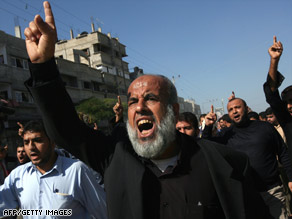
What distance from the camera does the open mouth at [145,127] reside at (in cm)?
201

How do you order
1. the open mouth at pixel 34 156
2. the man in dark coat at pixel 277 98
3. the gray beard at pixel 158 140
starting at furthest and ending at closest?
the man in dark coat at pixel 277 98, the open mouth at pixel 34 156, the gray beard at pixel 158 140

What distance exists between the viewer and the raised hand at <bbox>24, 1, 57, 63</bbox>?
5.38ft

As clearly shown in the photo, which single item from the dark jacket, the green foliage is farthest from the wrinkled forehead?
the green foliage

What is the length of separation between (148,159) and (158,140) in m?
0.17

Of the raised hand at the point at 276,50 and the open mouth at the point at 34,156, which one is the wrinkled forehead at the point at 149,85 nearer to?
the open mouth at the point at 34,156

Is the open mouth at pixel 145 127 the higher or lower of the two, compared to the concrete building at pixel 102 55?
lower

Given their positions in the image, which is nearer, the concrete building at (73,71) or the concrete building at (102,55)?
the concrete building at (73,71)

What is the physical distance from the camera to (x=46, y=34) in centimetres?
165

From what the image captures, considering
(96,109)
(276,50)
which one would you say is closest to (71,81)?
(96,109)

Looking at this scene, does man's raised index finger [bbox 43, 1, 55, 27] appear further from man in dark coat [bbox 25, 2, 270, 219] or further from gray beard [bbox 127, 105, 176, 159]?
gray beard [bbox 127, 105, 176, 159]

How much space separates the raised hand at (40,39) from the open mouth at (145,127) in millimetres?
788

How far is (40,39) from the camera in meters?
1.66

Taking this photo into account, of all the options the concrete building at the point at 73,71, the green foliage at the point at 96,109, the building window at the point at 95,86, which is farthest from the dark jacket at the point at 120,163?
the building window at the point at 95,86

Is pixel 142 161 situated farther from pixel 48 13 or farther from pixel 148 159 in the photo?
pixel 48 13
